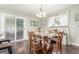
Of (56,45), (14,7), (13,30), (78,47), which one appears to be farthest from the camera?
(56,45)

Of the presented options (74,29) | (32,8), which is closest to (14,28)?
(32,8)

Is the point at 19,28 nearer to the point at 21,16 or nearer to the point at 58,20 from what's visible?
the point at 21,16

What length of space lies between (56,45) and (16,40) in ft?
4.00

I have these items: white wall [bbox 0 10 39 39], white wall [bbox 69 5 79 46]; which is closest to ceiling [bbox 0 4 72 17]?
white wall [bbox 0 10 39 39]

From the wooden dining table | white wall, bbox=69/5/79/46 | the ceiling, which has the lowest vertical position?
the wooden dining table

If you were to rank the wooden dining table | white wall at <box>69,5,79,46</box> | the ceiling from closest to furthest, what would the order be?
the ceiling, white wall at <box>69,5,79,46</box>, the wooden dining table

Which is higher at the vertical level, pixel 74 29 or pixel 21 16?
pixel 21 16

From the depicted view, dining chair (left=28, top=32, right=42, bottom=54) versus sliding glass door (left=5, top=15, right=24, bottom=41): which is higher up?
sliding glass door (left=5, top=15, right=24, bottom=41)

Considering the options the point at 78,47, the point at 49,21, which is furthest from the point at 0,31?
the point at 78,47

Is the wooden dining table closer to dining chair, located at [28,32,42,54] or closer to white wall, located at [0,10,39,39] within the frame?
dining chair, located at [28,32,42,54]

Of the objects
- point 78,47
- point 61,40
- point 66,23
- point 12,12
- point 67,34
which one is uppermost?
point 12,12

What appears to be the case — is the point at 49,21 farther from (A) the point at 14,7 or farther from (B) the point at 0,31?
(B) the point at 0,31

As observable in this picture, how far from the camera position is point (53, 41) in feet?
9.03

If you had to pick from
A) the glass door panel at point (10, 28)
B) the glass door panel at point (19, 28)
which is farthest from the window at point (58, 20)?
the glass door panel at point (10, 28)
